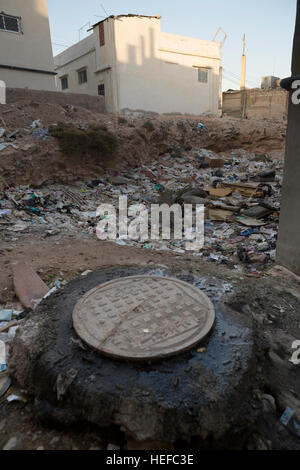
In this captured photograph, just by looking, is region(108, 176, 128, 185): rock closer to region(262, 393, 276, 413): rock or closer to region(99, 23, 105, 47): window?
region(262, 393, 276, 413): rock

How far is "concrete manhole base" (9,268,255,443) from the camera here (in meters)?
1.31

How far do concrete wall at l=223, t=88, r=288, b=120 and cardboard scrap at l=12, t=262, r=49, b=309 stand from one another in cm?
1806

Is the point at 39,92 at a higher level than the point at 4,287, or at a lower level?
higher

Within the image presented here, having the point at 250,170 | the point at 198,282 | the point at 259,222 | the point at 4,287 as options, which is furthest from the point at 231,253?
the point at 250,170

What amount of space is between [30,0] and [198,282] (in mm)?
11873

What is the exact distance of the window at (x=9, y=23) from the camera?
9.54 metres

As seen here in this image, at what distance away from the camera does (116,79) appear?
43.0 ft

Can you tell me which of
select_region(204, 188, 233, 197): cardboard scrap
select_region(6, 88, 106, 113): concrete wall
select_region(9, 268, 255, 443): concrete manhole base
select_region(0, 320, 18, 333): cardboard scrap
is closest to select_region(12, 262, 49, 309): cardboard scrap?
select_region(0, 320, 18, 333): cardboard scrap

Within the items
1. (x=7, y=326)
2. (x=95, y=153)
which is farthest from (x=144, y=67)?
(x=7, y=326)

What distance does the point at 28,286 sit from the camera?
105 inches

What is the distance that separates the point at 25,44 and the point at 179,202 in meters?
8.17

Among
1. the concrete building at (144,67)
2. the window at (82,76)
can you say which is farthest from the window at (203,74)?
the window at (82,76)

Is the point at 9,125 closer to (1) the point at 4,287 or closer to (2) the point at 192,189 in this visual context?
(2) the point at 192,189

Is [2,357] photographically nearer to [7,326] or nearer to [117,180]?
[7,326]
